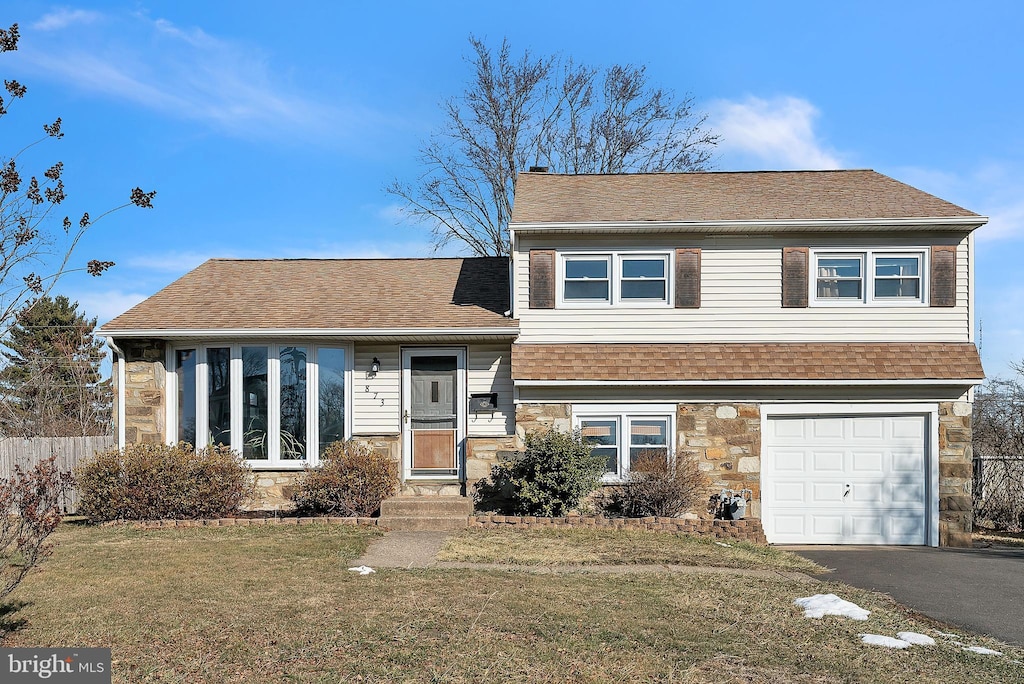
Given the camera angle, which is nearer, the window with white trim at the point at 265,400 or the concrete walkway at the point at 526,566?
the concrete walkway at the point at 526,566

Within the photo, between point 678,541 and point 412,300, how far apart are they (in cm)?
647

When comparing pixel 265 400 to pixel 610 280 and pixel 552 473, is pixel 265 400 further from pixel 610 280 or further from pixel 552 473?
pixel 610 280

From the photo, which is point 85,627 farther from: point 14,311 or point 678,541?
point 14,311

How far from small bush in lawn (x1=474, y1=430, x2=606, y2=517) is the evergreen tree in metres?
13.8

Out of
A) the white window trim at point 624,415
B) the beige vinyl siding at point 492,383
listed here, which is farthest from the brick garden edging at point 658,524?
the beige vinyl siding at point 492,383

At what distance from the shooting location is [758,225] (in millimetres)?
13602

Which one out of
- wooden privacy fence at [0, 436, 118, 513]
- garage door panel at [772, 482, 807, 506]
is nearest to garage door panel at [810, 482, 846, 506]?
garage door panel at [772, 482, 807, 506]

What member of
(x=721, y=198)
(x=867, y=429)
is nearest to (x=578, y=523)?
(x=867, y=429)

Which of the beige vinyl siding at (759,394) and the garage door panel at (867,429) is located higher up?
the beige vinyl siding at (759,394)

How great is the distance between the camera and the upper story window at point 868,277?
13781mm

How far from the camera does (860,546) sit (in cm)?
1325

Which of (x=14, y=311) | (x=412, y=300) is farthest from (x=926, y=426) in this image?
(x=14, y=311)

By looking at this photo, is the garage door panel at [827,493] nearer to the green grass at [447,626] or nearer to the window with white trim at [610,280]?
the window with white trim at [610,280]
